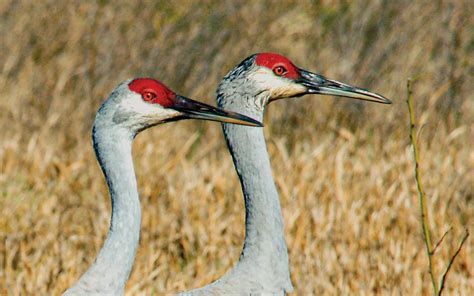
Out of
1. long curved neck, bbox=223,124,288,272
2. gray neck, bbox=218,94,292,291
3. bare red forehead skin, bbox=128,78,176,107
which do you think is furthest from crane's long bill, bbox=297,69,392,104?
bare red forehead skin, bbox=128,78,176,107

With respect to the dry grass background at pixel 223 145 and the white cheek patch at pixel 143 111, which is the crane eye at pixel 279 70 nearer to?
the white cheek patch at pixel 143 111

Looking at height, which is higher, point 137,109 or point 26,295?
point 137,109

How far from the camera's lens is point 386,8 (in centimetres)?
898

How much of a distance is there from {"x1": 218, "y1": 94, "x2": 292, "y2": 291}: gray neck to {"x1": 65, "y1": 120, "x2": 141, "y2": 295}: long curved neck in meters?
0.54

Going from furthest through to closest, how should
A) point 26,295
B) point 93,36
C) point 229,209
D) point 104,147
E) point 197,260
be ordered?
1. point 93,36
2. point 229,209
3. point 197,260
4. point 26,295
5. point 104,147

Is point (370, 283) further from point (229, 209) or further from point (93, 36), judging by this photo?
point (93, 36)

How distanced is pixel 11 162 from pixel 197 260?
5.46ft

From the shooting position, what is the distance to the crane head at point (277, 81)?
4973mm

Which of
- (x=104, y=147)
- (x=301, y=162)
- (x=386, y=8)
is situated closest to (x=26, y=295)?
(x=104, y=147)

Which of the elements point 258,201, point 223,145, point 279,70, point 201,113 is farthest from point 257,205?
point 223,145

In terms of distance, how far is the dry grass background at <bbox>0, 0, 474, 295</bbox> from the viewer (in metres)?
6.15

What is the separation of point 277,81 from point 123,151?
91cm

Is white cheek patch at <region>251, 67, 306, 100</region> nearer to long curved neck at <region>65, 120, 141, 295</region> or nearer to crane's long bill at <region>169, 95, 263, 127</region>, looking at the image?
crane's long bill at <region>169, 95, 263, 127</region>

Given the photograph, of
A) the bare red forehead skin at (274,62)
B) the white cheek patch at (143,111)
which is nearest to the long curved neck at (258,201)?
the bare red forehead skin at (274,62)
